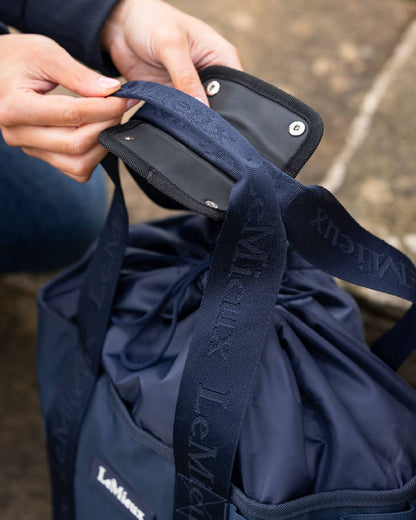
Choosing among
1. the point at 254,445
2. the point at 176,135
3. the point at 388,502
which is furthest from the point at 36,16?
the point at 388,502

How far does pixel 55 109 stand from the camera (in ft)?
2.33

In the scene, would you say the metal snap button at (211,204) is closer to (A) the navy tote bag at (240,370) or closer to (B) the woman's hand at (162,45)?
(A) the navy tote bag at (240,370)

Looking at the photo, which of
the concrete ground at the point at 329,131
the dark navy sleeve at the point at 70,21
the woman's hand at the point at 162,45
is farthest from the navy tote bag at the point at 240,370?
the concrete ground at the point at 329,131

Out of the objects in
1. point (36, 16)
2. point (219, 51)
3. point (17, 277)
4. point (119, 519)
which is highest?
point (219, 51)

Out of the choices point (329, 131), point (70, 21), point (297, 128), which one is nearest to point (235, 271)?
point (297, 128)

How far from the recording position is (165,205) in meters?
0.82

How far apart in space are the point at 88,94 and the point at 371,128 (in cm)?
81

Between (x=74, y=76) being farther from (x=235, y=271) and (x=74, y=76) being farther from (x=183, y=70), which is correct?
A: (x=235, y=271)

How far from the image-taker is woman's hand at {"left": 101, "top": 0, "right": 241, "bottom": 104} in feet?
2.56

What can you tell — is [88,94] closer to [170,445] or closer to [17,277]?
[170,445]

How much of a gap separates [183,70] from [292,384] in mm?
390

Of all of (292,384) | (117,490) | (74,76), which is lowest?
(117,490)

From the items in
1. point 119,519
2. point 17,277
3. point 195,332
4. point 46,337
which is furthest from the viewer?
point 17,277

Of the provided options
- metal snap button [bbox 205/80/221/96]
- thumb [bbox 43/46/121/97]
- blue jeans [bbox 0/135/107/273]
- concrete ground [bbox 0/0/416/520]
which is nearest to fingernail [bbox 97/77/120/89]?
thumb [bbox 43/46/121/97]
